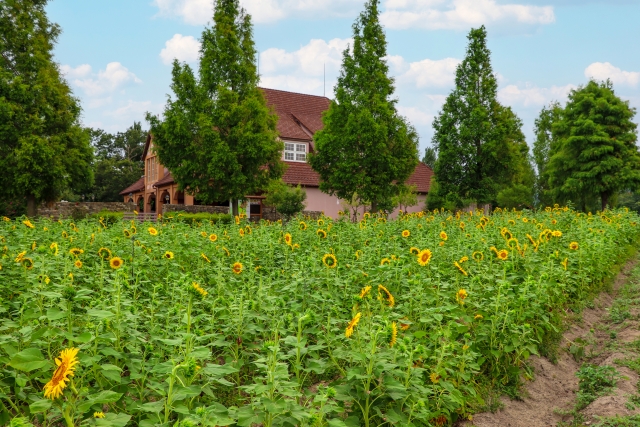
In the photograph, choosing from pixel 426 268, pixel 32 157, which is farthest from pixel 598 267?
pixel 32 157

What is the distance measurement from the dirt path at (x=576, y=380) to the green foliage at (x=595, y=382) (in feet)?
0.24

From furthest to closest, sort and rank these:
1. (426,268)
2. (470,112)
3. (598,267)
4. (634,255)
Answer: (470,112)
(634,255)
(598,267)
(426,268)

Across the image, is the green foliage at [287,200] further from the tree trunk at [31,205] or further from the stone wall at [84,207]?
the tree trunk at [31,205]

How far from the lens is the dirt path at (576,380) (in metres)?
4.23

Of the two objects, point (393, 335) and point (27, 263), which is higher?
point (27, 263)

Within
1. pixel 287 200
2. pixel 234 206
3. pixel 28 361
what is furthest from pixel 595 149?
pixel 28 361

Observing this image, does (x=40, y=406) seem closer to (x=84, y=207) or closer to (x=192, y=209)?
(x=192, y=209)

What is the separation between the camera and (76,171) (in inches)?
1037

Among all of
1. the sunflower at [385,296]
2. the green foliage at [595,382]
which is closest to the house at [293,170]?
the green foliage at [595,382]

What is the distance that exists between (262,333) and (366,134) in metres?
21.3

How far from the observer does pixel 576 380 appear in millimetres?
5266

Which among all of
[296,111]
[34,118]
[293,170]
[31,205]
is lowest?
[31,205]

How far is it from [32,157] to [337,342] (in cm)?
2432

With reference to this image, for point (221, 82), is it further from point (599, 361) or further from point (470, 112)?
point (599, 361)
